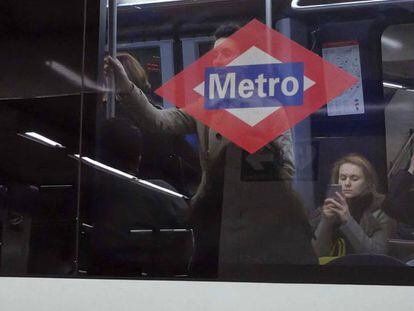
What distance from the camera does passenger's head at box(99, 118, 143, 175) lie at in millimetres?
2988

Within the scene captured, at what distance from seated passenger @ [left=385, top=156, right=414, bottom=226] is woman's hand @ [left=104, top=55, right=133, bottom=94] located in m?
1.22

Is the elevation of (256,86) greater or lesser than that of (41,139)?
greater

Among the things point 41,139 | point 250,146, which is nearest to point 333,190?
point 250,146

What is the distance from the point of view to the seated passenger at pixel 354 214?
269 cm

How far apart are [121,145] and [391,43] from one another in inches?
48.6

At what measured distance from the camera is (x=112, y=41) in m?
3.03

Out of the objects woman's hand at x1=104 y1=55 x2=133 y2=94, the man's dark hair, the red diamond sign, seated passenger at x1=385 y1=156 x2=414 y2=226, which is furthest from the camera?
woman's hand at x1=104 y1=55 x2=133 y2=94

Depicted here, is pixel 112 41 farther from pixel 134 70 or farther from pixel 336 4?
pixel 336 4

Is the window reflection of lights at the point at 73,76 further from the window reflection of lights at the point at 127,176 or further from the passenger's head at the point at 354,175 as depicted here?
the passenger's head at the point at 354,175

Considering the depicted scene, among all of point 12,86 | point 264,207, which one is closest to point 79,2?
point 12,86

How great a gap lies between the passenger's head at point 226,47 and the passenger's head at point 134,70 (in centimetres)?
33

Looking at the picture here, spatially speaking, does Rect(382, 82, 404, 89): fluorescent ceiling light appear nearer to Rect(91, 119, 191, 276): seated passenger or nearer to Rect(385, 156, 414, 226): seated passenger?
Rect(385, 156, 414, 226): seated passenger

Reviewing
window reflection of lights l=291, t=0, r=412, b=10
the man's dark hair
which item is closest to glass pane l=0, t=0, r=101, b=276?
the man's dark hair

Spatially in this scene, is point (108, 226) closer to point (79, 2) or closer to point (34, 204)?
point (34, 204)
